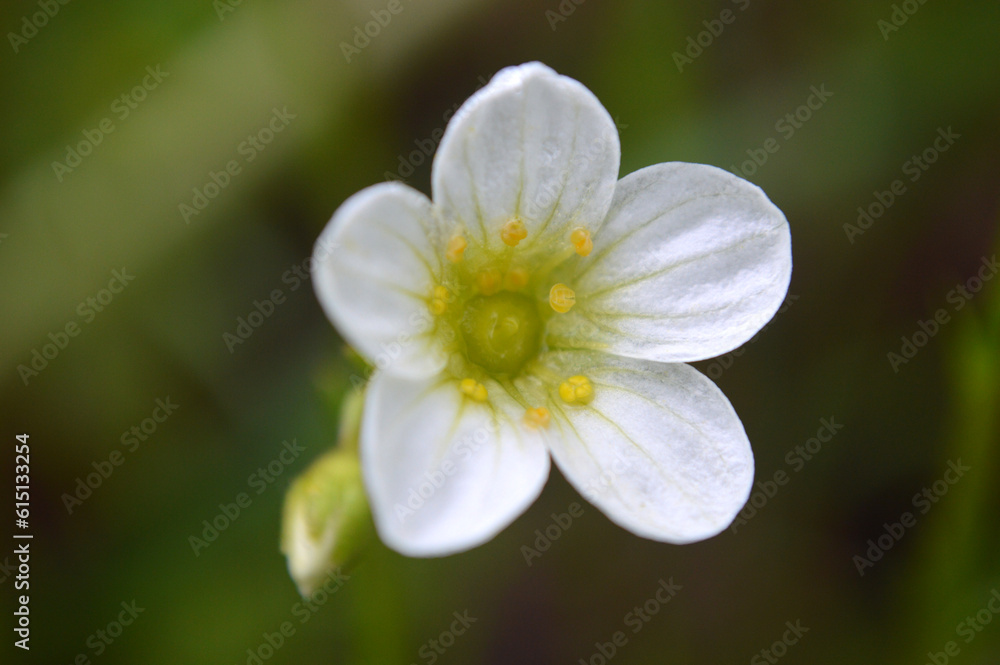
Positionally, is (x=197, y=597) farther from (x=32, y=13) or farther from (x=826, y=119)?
(x=826, y=119)

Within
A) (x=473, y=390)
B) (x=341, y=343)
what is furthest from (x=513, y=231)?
(x=341, y=343)

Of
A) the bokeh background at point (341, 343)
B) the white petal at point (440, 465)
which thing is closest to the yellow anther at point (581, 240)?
the white petal at point (440, 465)

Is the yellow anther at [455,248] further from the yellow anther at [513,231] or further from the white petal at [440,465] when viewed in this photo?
the white petal at [440,465]

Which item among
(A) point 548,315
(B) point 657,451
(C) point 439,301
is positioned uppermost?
(C) point 439,301

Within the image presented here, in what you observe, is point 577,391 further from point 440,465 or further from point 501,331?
point 440,465

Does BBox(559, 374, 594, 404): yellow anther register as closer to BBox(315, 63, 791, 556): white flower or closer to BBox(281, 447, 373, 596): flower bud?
BBox(315, 63, 791, 556): white flower

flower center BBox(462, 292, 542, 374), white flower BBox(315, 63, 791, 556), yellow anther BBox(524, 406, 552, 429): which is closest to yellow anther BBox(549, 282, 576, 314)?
white flower BBox(315, 63, 791, 556)
